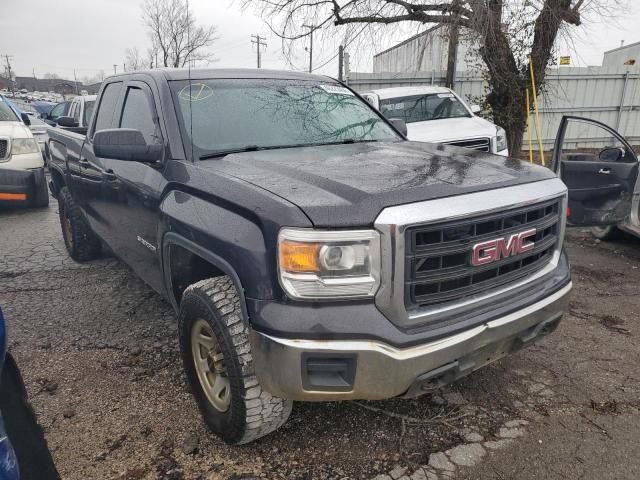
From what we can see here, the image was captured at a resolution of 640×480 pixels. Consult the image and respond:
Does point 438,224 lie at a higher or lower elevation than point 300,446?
higher

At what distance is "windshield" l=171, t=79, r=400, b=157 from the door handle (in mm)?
818

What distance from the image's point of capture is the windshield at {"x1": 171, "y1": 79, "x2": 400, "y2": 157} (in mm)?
2939

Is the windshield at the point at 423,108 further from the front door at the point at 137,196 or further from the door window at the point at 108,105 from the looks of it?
the front door at the point at 137,196

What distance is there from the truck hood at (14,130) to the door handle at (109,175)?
196 inches

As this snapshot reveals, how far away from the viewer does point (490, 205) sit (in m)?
2.14

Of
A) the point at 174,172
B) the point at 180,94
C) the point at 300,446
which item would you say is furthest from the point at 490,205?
the point at 180,94

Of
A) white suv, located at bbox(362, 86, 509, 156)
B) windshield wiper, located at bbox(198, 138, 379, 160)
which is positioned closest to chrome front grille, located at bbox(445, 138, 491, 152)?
white suv, located at bbox(362, 86, 509, 156)

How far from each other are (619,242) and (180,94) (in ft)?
17.3

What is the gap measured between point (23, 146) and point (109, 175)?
506 centimetres

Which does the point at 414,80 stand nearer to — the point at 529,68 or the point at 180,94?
the point at 529,68

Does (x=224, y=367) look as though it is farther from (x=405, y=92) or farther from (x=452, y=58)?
(x=452, y=58)

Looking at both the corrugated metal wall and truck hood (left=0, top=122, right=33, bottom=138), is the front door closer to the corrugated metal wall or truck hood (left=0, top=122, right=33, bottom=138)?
truck hood (left=0, top=122, right=33, bottom=138)

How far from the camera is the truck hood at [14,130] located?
24.6ft

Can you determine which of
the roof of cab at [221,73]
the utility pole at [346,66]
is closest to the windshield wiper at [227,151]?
the roof of cab at [221,73]
